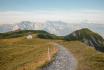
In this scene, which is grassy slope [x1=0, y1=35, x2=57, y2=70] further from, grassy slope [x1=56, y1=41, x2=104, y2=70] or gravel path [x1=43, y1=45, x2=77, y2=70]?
grassy slope [x1=56, y1=41, x2=104, y2=70]

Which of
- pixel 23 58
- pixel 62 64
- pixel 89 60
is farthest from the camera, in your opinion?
pixel 23 58

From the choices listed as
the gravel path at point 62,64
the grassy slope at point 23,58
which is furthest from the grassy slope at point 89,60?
the grassy slope at point 23,58

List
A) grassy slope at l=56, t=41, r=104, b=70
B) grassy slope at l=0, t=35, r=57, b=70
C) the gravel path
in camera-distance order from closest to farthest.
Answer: the gravel path, grassy slope at l=0, t=35, r=57, b=70, grassy slope at l=56, t=41, r=104, b=70

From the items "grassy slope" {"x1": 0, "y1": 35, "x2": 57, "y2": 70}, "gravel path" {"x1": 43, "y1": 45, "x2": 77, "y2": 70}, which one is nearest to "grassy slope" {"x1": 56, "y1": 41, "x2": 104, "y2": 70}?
"gravel path" {"x1": 43, "y1": 45, "x2": 77, "y2": 70}

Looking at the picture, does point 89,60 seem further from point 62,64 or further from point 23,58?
point 23,58

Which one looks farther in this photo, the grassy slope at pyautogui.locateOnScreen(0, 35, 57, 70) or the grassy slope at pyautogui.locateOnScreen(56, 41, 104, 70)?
the grassy slope at pyautogui.locateOnScreen(56, 41, 104, 70)

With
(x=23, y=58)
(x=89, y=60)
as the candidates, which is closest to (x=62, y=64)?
(x=89, y=60)

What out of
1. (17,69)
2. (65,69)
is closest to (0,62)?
(17,69)

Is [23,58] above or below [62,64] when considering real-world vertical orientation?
below

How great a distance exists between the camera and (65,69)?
1572 inches

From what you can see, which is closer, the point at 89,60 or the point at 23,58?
the point at 89,60

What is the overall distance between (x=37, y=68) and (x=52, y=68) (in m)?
2.92

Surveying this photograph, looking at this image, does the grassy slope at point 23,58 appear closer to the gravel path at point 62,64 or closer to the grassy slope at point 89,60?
the gravel path at point 62,64

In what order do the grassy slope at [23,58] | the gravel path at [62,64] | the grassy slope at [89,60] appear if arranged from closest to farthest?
the gravel path at [62,64]
the grassy slope at [23,58]
the grassy slope at [89,60]
